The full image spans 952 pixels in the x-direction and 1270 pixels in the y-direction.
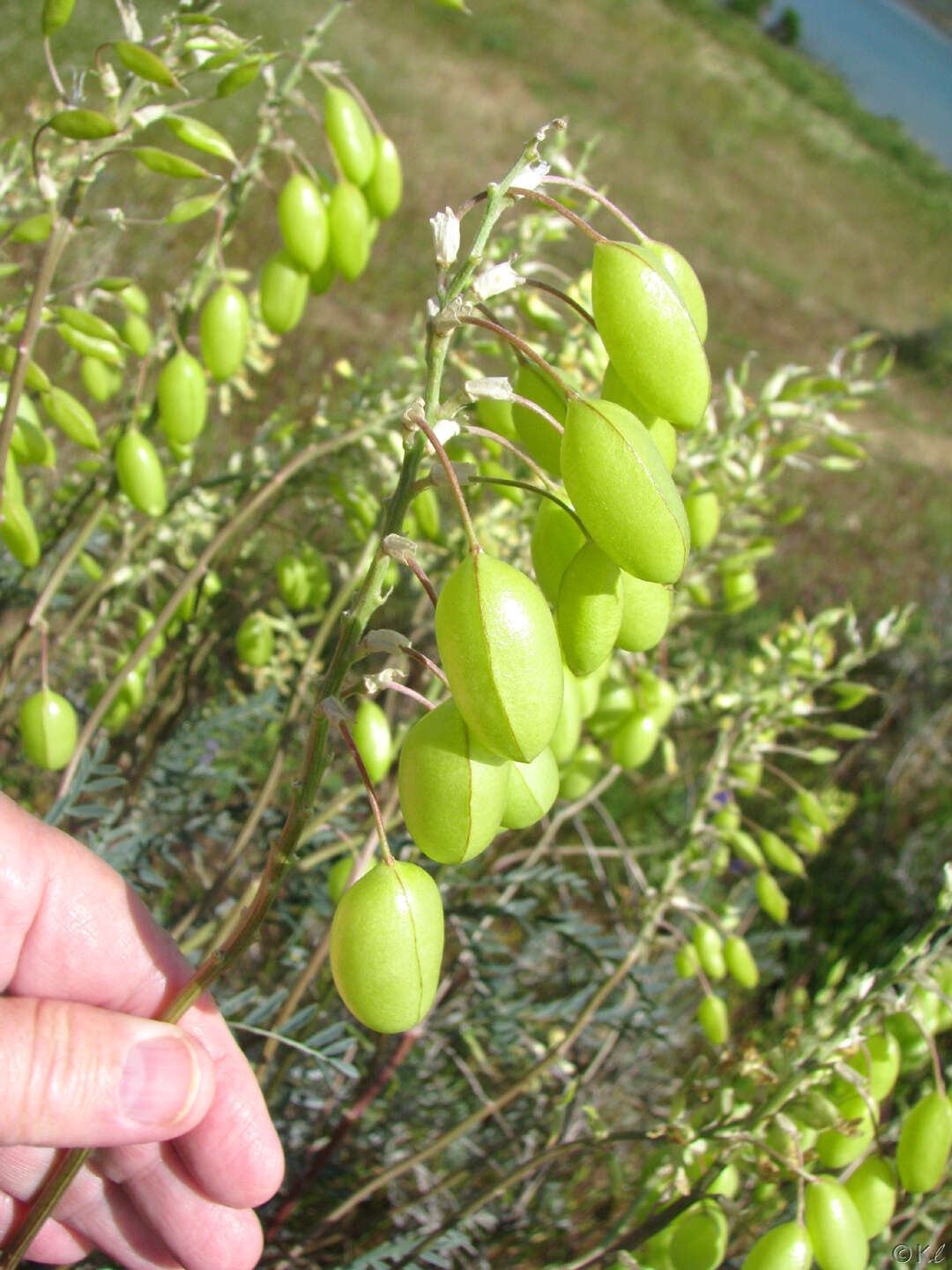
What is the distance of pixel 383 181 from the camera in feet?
4.10

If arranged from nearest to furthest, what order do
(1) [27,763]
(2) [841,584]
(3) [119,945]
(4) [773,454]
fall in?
(3) [119,945] → (4) [773,454] → (1) [27,763] → (2) [841,584]

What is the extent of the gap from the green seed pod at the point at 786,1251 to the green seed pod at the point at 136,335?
4.45 ft

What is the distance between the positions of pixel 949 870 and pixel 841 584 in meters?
5.42

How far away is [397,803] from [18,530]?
0.75m

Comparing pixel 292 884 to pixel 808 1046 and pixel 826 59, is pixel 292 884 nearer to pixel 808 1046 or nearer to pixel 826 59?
pixel 808 1046

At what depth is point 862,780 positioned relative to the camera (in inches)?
149

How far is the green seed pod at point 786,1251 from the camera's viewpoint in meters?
0.90

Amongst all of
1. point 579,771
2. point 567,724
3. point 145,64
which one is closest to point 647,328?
point 567,724

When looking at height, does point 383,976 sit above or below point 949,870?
below

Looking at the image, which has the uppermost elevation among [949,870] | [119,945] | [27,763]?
[949,870]

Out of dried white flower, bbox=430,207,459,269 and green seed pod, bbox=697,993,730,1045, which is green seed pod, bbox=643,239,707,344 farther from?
green seed pod, bbox=697,993,730,1045

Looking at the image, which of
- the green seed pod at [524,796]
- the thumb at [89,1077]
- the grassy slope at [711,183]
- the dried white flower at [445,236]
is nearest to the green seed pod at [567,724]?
the green seed pod at [524,796]

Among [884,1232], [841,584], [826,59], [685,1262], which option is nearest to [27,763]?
[685,1262]

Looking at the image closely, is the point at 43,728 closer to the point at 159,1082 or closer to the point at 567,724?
the point at 159,1082
